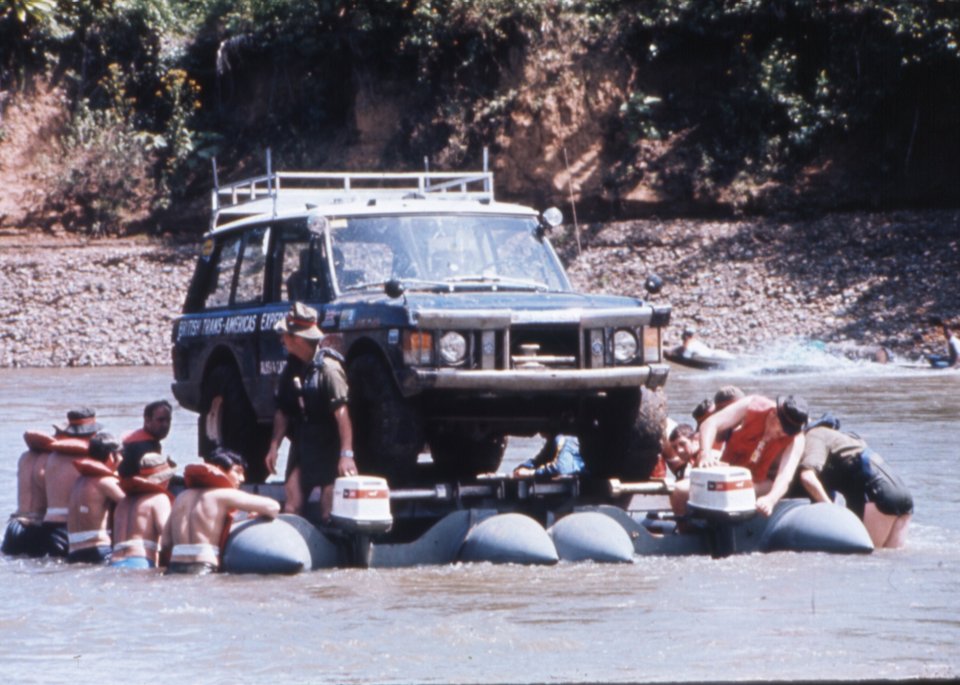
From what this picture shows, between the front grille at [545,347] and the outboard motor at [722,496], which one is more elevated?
the front grille at [545,347]

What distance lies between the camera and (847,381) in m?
28.2

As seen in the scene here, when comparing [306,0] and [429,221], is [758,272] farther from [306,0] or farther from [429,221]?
[429,221]

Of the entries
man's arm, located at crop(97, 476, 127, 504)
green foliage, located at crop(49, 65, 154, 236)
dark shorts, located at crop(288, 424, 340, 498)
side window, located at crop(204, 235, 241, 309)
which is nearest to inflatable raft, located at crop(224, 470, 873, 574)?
dark shorts, located at crop(288, 424, 340, 498)

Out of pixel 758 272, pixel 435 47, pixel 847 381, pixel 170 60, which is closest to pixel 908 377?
pixel 847 381

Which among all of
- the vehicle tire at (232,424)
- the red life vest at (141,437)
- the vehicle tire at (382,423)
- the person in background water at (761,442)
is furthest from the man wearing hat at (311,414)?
the person in background water at (761,442)

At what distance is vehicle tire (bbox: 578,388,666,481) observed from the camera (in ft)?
38.8

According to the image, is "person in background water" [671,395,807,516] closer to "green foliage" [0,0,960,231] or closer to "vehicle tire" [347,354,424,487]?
"vehicle tire" [347,354,424,487]

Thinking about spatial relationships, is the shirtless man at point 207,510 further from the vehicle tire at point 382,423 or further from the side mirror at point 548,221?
the side mirror at point 548,221

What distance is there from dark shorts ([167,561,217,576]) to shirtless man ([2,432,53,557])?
2.09 m

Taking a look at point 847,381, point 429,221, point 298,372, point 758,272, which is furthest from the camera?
point 758,272

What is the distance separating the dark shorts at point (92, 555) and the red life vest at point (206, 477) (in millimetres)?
1336

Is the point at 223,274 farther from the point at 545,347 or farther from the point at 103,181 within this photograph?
the point at 103,181

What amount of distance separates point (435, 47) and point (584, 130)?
4063mm

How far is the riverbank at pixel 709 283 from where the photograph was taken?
3219 cm
